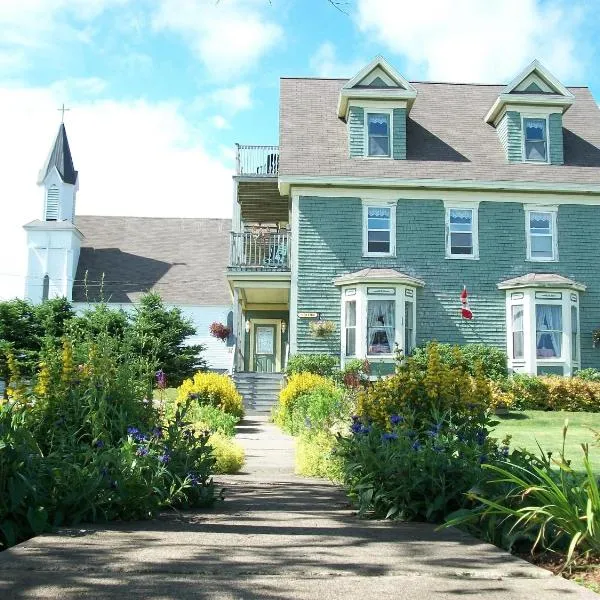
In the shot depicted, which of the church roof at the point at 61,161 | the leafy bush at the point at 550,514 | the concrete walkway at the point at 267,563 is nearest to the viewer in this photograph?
the concrete walkway at the point at 267,563

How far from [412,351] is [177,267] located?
20.4 meters

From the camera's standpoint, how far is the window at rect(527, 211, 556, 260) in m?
22.3

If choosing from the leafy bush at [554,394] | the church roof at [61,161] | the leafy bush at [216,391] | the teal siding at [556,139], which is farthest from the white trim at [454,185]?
the church roof at [61,161]

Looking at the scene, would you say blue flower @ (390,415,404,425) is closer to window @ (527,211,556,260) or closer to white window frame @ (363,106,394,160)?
window @ (527,211,556,260)

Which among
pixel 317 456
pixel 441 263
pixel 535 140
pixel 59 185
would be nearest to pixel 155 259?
pixel 59 185

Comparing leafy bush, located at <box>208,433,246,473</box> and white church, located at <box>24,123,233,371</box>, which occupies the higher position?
white church, located at <box>24,123,233,371</box>

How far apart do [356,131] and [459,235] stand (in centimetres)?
445

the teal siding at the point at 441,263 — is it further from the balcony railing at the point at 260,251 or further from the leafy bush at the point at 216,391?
the leafy bush at the point at 216,391

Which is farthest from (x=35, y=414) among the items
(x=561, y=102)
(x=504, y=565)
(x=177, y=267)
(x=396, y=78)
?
(x=177, y=267)

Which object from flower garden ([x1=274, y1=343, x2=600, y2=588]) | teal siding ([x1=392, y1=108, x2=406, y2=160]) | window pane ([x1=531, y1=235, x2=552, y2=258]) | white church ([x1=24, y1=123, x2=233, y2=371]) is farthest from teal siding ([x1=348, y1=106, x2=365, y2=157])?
white church ([x1=24, y1=123, x2=233, y2=371])

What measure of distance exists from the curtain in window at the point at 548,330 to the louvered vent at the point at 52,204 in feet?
90.6

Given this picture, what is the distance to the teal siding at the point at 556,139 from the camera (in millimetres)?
23031

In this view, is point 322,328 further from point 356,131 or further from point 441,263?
point 356,131

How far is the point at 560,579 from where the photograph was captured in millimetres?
3625
